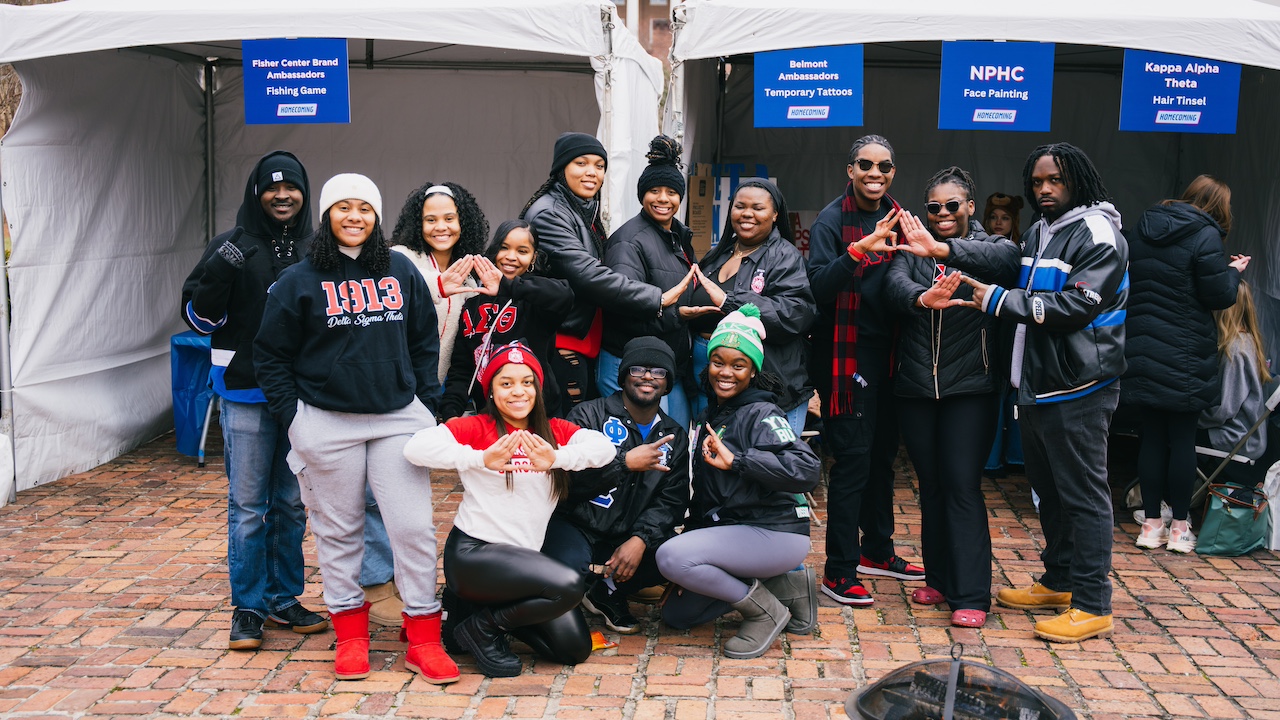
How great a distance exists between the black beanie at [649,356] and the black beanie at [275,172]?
1488 mm

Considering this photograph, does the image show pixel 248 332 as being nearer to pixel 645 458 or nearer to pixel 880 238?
pixel 645 458

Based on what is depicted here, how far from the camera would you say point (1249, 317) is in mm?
6254

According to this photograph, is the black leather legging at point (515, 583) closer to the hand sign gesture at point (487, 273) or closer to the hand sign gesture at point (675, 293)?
the hand sign gesture at point (487, 273)

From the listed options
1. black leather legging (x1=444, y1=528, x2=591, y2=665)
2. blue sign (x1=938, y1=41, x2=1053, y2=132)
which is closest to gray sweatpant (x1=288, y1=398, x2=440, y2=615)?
black leather legging (x1=444, y1=528, x2=591, y2=665)

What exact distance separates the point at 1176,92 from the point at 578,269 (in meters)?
3.62

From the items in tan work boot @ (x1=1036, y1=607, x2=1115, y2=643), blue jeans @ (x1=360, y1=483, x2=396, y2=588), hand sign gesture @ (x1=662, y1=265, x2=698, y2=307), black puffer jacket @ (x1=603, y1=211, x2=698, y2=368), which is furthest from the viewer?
black puffer jacket @ (x1=603, y1=211, x2=698, y2=368)

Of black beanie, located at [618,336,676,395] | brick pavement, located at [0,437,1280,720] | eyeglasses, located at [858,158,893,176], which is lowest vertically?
brick pavement, located at [0,437,1280,720]

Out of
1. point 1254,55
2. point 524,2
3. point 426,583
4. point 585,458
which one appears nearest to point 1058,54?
point 1254,55

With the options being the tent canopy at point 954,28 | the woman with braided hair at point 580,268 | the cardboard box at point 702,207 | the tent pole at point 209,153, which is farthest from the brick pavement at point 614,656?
the tent pole at point 209,153

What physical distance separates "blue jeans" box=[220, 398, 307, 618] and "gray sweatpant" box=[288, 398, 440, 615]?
1.13 feet

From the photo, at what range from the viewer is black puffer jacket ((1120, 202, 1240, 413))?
582 centimetres

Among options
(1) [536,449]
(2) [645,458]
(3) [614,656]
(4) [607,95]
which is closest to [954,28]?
(4) [607,95]

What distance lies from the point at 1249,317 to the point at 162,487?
6.51m

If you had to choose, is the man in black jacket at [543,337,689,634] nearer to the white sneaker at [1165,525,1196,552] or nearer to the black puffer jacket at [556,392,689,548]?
the black puffer jacket at [556,392,689,548]
